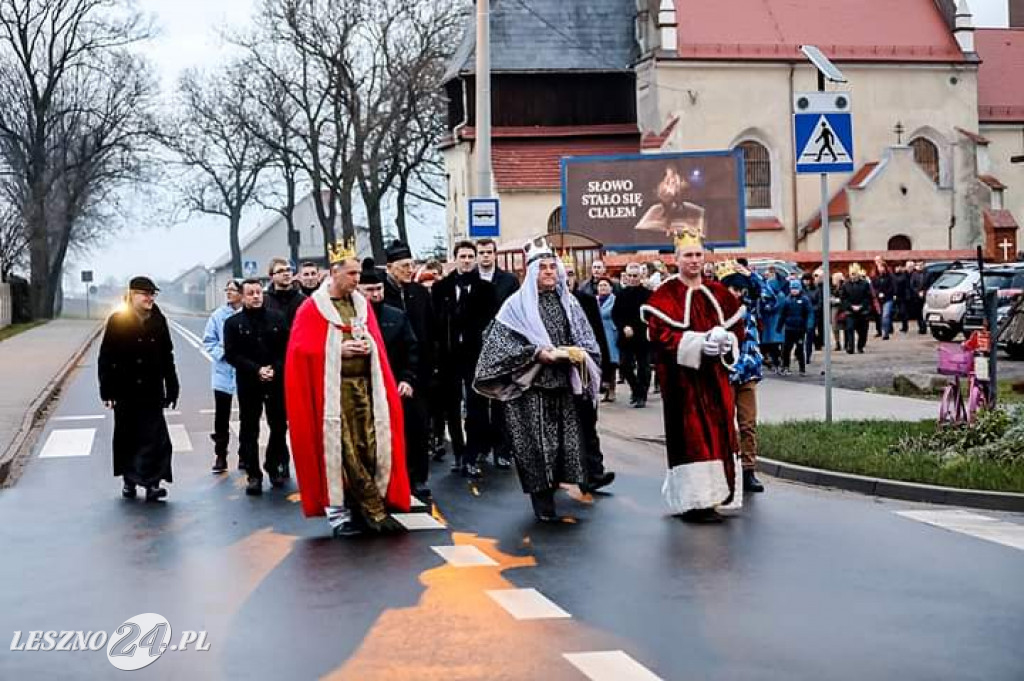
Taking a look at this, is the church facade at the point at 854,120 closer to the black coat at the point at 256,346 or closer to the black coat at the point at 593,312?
the black coat at the point at 593,312

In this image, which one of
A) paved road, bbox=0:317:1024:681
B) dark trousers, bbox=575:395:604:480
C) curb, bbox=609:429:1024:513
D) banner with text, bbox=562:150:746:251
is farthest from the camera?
banner with text, bbox=562:150:746:251

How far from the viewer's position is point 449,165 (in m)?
65.8

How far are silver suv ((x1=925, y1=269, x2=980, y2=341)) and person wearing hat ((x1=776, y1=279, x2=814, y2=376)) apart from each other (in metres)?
7.59

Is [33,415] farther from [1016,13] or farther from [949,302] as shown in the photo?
[1016,13]

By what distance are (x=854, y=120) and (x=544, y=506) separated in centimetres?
5204

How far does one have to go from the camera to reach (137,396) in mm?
13406

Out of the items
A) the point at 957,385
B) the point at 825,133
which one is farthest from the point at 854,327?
the point at 957,385

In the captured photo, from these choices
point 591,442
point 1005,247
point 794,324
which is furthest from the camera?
point 1005,247

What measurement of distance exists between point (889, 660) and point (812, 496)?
19.2 ft

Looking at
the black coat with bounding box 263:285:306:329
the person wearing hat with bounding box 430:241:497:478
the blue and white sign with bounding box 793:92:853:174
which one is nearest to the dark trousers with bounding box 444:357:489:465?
the person wearing hat with bounding box 430:241:497:478

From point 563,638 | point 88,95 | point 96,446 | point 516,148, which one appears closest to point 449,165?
point 516,148

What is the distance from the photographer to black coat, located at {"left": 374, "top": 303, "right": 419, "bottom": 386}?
468 inches

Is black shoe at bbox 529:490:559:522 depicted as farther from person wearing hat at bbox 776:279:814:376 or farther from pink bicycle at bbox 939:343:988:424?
person wearing hat at bbox 776:279:814:376

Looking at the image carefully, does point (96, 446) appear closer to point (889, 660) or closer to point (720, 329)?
point (720, 329)
